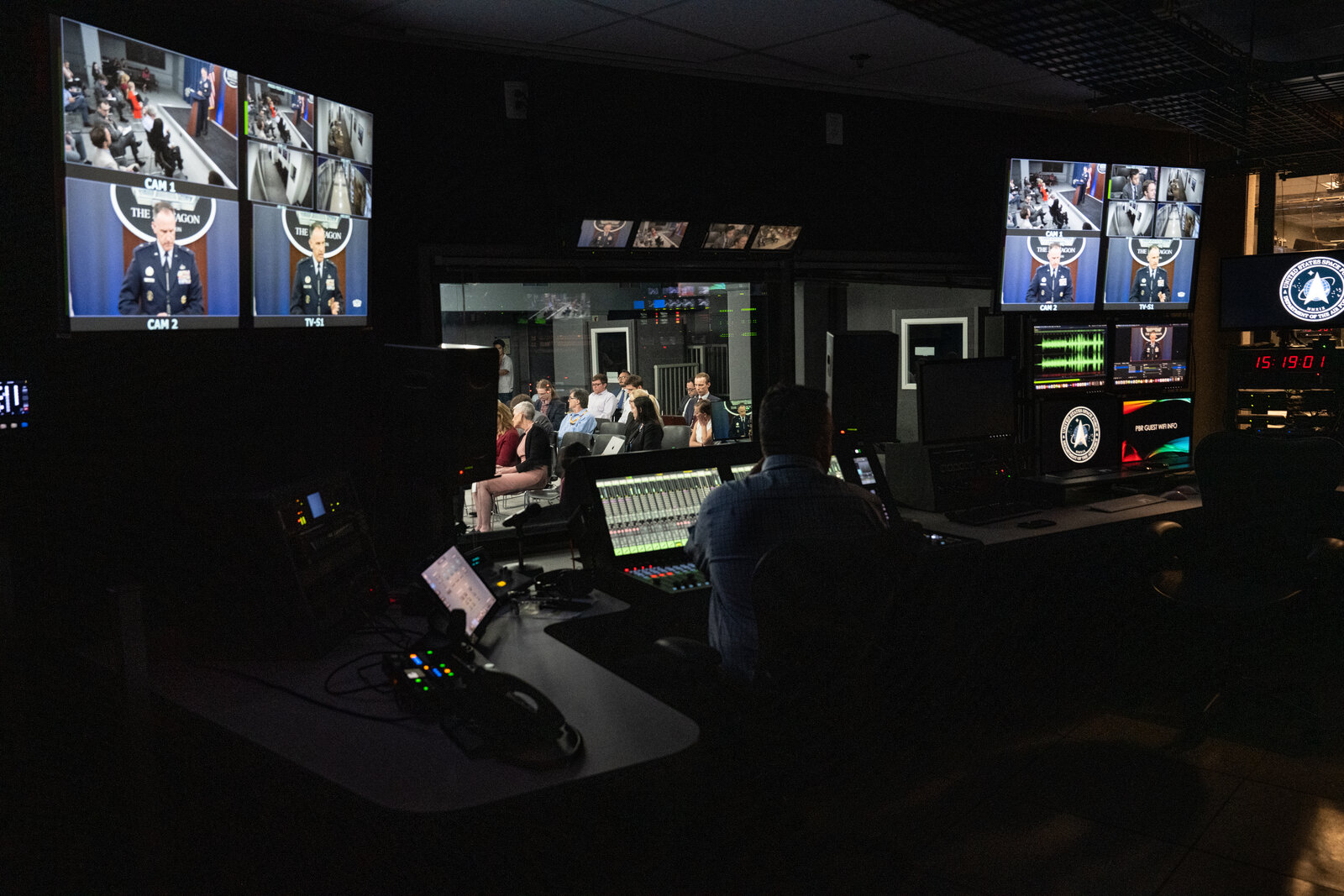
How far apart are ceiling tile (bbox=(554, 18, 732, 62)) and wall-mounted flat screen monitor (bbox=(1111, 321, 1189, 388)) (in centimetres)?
231

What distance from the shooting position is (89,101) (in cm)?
209

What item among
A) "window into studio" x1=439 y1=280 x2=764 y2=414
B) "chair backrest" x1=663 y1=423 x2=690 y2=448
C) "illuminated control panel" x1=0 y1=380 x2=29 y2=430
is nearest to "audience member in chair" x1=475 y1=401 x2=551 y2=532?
"window into studio" x1=439 y1=280 x2=764 y2=414

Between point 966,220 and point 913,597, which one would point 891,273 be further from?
point 913,597

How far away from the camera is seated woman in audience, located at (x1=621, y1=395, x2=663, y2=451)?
6.69 m

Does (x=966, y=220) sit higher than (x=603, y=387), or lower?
higher

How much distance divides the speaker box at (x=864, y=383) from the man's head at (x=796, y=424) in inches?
45.2

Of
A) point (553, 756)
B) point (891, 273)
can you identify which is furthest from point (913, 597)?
point (891, 273)

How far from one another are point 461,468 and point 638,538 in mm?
656

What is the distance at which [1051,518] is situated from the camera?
3.92 meters

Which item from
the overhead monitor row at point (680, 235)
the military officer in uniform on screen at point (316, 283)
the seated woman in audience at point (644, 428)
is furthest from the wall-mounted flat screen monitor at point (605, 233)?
the seated woman in audience at point (644, 428)

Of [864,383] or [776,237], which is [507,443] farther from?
[864,383]

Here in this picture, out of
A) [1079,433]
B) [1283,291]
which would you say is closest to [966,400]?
[1079,433]

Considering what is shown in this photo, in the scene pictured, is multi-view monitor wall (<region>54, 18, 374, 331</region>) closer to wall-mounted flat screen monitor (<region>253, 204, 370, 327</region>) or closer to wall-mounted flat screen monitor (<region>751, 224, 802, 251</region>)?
wall-mounted flat screen monitor (<region>253, 204, 370, 327</region>)

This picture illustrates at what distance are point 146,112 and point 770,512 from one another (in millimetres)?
1731
